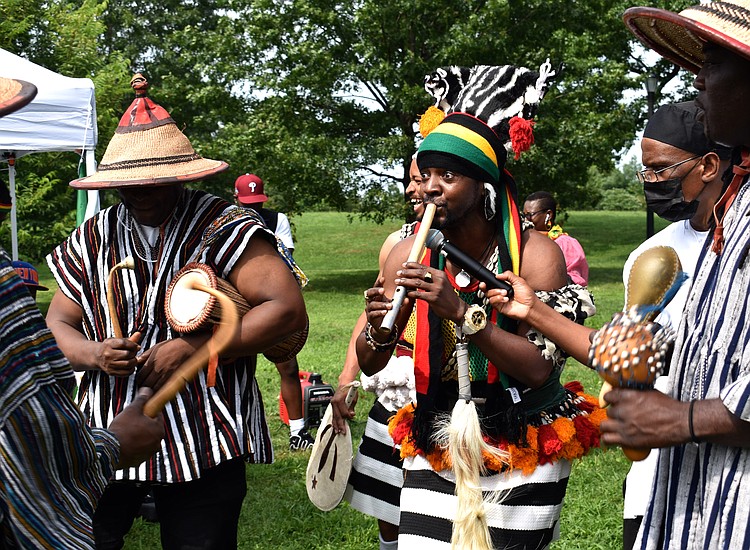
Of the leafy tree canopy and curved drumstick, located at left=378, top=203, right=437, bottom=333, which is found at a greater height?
curved drumstick, located at left=378, top=203, right=437, bottom=333

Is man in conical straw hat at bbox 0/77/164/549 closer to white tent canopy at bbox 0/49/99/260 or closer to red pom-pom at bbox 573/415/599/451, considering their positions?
red pom-pom at bbox 573/415/599/451

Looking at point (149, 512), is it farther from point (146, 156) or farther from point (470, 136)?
point (470, 136)

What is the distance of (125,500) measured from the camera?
359cm

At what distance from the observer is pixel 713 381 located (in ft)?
6.72

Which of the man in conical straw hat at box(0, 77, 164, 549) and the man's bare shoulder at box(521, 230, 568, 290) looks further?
the man's bare shoulder at box(521, 230, 568, 290)

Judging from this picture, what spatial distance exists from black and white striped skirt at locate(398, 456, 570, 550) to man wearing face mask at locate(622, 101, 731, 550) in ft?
1.06

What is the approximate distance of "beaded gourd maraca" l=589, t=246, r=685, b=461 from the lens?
201 centimetres

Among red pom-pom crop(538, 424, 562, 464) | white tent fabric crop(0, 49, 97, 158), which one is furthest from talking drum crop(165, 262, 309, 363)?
white tent fabric crop(0, 49, 97, 158)

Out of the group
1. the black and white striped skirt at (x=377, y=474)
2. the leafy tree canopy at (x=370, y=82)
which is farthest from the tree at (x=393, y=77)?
the black and white striped skirt at (x=377, y=474)

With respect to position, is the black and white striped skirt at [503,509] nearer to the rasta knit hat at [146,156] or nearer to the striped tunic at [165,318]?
the striped tunic at [165,318]

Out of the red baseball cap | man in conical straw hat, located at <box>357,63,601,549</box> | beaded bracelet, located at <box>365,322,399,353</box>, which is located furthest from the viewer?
the red baseball cap

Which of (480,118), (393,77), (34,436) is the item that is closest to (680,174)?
(480,118)

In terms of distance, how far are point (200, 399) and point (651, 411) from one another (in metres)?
1.99

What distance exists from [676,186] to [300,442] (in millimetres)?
4544
